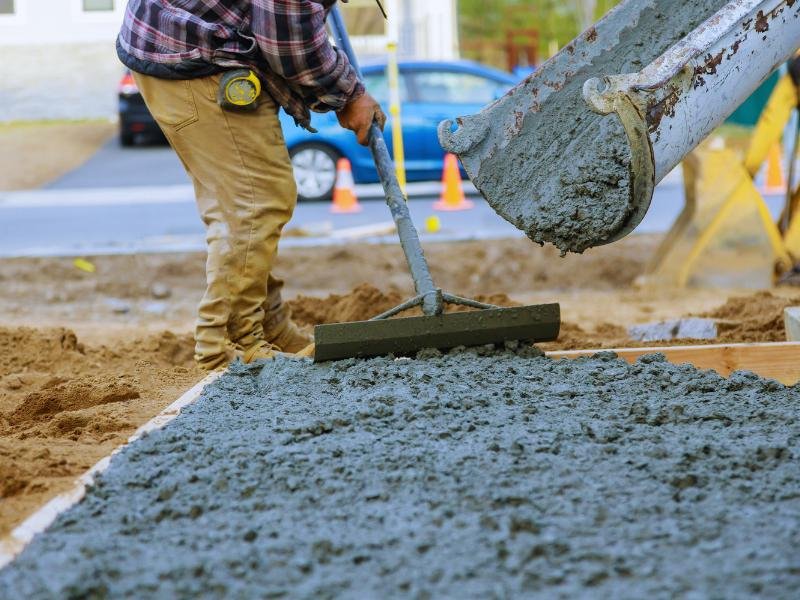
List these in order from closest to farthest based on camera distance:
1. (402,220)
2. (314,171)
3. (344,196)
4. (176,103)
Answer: (176,103) → (402,220) → (344,196) → (314,171)

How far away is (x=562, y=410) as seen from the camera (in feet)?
10.0

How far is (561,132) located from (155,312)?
147 inches

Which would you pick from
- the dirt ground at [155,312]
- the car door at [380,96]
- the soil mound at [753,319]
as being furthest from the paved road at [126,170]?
the soil mound at [753,319]

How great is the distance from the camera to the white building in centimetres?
2383

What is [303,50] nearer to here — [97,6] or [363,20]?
[363,20]

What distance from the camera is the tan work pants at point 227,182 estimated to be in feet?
13.0

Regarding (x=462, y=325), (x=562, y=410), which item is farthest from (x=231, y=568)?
(x=462, y=325)

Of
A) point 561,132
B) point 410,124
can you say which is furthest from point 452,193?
point 561,132

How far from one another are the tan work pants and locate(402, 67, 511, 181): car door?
8420mm

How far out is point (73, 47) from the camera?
24281 millimetres

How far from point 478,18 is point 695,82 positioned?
30.5 meters

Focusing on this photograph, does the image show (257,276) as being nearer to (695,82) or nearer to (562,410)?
(562,410)

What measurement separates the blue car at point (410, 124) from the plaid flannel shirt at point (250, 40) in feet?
25.4

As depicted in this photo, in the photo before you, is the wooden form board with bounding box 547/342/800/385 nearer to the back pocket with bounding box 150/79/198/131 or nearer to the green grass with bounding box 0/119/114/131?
the back pocket with bounding box 150/79/198/131
